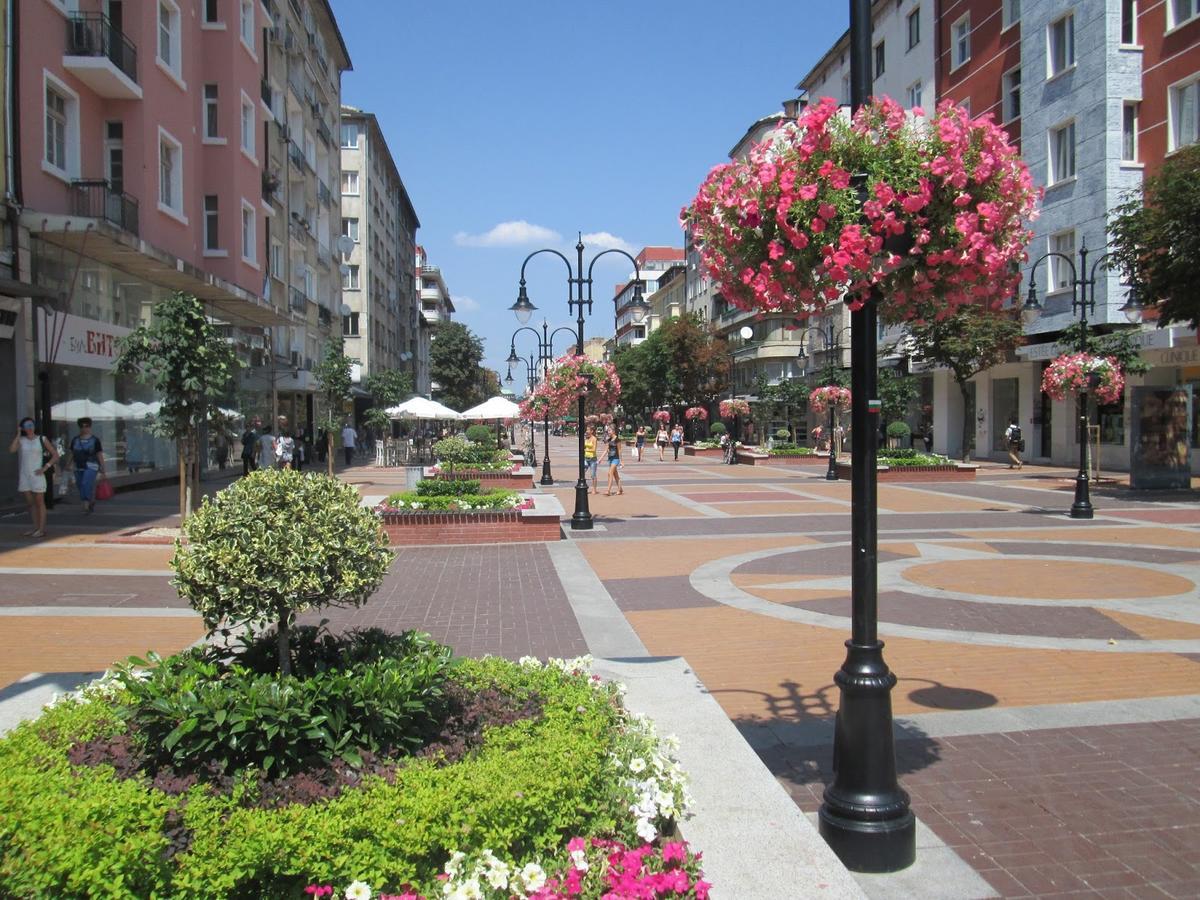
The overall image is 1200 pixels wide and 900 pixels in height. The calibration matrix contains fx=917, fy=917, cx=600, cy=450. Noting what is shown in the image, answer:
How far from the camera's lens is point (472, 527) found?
14.2 m

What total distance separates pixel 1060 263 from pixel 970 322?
367 centimetres

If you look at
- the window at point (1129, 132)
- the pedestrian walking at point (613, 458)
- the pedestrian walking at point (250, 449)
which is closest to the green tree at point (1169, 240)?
the window at point (1129, 132)

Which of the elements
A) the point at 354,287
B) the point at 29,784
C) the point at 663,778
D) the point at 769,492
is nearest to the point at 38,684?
the point at 29,784

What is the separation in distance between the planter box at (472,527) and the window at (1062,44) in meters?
25.8

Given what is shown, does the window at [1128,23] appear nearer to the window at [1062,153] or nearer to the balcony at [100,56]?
the window at [1062,153]

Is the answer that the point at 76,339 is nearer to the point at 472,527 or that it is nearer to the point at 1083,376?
the point at 472,527

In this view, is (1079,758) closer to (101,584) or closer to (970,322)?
(101,584)

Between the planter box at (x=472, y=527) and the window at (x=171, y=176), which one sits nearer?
the planter box at (x=472, y=527)

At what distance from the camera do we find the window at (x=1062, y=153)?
98.5 ft

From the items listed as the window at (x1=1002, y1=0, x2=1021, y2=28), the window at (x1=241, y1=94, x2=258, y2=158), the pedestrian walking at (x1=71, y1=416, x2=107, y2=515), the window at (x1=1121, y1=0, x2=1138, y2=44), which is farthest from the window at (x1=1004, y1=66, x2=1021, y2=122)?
the pedestrian walking at (x1=71, y1=416, x2=107, y2=515)

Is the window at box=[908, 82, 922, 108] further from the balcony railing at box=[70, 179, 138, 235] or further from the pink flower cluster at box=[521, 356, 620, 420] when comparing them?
the balcony railing at box=[70, 179, 138, 235]

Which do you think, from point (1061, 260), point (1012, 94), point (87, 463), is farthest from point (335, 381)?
point (1012, 94)

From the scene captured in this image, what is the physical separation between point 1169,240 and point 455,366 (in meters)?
66.7

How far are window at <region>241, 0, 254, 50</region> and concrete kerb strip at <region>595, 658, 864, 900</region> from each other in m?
28.7
